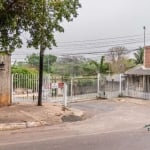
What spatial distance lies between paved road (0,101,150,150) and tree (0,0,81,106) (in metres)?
3.50

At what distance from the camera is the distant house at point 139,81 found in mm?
36075

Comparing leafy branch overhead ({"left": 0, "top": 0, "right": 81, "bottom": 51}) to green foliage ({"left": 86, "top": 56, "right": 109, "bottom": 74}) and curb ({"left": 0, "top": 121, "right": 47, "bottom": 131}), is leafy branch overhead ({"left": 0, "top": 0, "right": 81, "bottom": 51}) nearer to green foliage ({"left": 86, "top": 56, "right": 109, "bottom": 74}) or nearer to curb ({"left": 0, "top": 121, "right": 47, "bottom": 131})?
curb ({"left": 0, "top": 121, "right": 47, "bottom": 131})

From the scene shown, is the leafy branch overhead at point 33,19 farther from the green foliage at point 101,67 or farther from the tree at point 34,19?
the green foliage at point 101,67

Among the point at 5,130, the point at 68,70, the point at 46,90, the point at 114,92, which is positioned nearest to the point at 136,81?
the point at 114,92

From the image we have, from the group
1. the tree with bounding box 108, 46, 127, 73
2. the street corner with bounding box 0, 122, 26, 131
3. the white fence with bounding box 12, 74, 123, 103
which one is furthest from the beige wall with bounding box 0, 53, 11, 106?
the tree with bounding box 108, 46, 127, 73

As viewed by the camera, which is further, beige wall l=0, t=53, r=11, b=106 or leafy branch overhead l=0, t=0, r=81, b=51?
beige wall l=0, t=53, r=11, b=106

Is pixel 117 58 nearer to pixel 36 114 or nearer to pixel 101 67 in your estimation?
pixel 101 67

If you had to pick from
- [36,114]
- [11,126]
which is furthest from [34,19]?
[36,114]

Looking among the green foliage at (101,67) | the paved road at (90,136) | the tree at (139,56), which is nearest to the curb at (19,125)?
the paved road at (90,136)

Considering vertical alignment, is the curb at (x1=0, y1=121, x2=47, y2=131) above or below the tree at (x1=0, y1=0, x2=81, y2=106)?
below

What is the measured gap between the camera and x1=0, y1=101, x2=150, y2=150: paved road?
504 inches

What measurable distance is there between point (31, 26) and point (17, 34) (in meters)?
0.61

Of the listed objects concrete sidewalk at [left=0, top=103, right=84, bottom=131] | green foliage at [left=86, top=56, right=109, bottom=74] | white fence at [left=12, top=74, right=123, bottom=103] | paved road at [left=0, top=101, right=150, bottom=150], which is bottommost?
paved road at [left=0, top=101, right=150, bottom=150]

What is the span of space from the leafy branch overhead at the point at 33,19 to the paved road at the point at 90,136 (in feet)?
11.4
